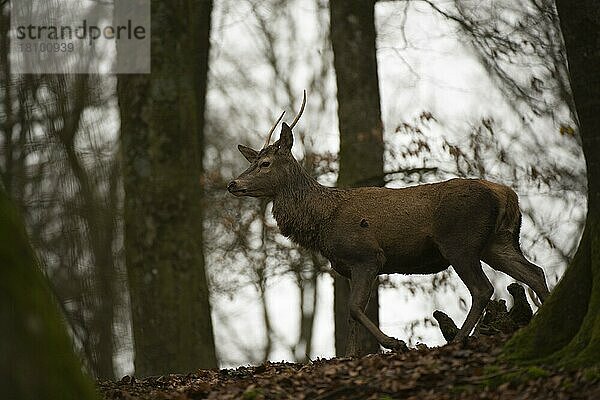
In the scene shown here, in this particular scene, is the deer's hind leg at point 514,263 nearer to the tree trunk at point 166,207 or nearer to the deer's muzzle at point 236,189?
the deer's muzzle at point 236,189

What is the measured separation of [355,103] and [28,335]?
34.4 ft

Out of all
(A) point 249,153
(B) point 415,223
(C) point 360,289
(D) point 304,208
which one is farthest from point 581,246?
(A) point 249,153

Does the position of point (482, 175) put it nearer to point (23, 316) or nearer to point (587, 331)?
point (587, 331)

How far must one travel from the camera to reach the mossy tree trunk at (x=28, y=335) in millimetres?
6168

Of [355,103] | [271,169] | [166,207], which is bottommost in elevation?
[166,207]

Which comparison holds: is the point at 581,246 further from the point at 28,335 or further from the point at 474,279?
the point at 28,335

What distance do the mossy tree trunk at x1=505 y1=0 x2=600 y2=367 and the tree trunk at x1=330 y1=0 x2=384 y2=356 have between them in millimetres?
7249

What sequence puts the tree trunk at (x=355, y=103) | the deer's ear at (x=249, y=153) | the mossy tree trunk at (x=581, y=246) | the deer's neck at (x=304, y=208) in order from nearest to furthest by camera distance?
the mossy tree trunk at (x=581, y=246)
the deer's neck at (x=304, y=208)
the deer's ear at (x=249, y=153)
the tree trunk at (x=355, y=103)

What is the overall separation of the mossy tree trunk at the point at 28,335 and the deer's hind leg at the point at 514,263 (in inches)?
238

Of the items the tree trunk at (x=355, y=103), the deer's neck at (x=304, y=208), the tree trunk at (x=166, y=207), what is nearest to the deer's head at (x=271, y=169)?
the deer's neck at (x=304, y=208)

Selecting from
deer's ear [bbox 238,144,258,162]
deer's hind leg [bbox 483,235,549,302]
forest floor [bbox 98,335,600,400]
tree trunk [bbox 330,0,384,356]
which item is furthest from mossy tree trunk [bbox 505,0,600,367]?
tree trunk [bbox 330,0,384,356]

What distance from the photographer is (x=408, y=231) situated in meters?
11.6

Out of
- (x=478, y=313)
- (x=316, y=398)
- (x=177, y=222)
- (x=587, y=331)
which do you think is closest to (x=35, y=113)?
(x=177, y=222)

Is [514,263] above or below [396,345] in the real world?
above
